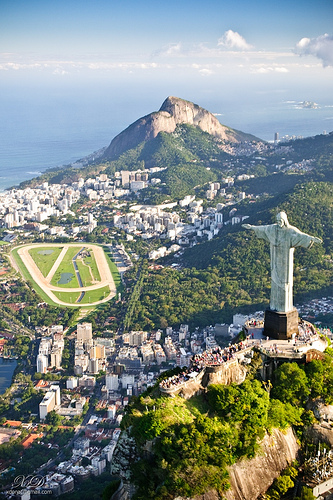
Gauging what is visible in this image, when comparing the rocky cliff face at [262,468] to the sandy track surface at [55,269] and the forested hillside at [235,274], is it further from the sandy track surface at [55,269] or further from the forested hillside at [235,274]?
the sandy track surface at [55,269]

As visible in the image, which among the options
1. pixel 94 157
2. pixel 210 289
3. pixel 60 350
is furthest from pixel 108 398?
pixel 94 157

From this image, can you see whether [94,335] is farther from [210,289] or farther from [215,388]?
[215,388]

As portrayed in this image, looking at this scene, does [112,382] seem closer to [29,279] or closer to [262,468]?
[262,468]

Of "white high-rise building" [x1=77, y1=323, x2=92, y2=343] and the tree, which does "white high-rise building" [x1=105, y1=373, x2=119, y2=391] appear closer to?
"white high-rise building" [x1=77, y1=323, x2=92, y2=343]

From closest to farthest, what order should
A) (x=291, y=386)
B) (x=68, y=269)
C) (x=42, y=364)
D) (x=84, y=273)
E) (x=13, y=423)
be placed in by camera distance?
(x=291, y=386)
(x=13, y=423)
(x=42, y=364)
(x=84, y=273)
(x=68, y=269)

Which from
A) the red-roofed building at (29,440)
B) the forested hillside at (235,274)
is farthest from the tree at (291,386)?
the forested hillside at (235,274)

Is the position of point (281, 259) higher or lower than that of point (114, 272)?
higher
